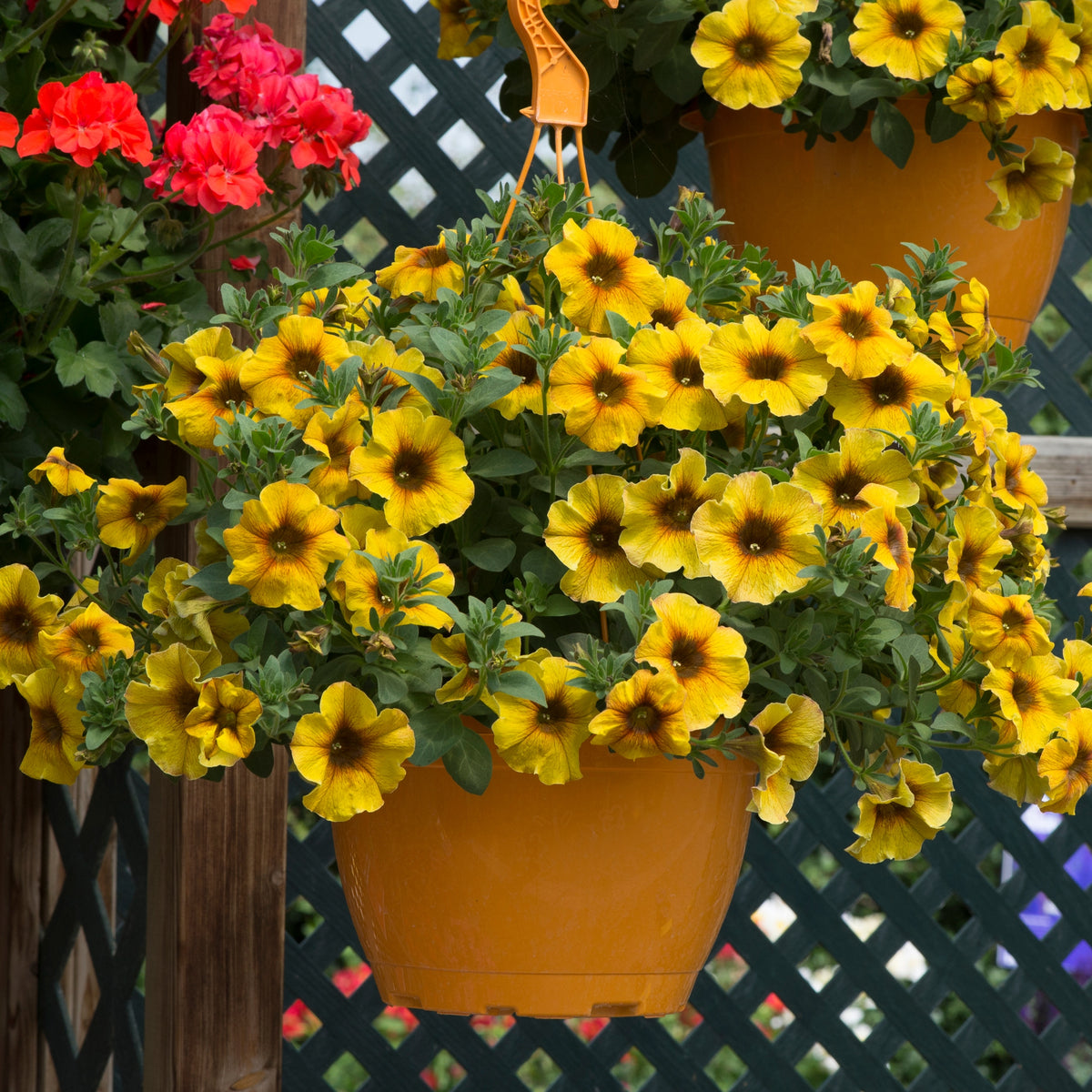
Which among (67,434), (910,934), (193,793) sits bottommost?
(910,934)

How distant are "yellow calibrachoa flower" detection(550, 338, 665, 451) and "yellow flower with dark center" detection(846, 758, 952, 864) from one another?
224 millimetres

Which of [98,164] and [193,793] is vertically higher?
[98,164]

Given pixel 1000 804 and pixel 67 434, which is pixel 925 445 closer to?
pixel 67 434

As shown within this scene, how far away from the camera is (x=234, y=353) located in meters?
0.67

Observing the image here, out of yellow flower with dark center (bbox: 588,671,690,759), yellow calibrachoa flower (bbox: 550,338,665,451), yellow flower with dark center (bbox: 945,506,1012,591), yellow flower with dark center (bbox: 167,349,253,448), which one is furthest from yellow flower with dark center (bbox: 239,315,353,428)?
yellow flower with dark center (bbox: 945,506,1012,591)

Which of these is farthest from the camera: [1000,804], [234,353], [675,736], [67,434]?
[1000,804]

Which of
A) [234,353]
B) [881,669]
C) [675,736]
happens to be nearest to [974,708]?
[881,669]

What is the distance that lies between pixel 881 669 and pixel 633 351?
22 cm

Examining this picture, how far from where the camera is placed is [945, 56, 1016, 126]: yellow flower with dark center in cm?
80

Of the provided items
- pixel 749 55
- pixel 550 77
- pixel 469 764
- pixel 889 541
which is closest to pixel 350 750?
pixel 469 764

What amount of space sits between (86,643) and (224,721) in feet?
0.38

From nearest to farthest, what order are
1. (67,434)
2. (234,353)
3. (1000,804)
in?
1. (234,353)
2. (67,434)
3. (1000,804)

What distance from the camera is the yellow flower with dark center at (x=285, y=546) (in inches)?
22.5

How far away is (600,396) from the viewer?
0.62 metres
